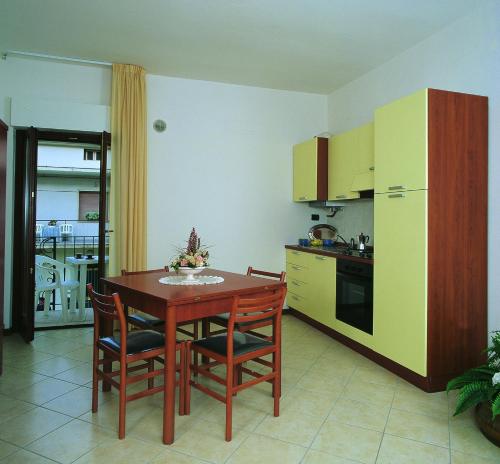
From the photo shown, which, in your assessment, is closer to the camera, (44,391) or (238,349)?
(238,349)

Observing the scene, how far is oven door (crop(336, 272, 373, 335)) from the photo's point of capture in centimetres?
322

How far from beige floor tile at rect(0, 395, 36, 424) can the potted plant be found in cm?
263

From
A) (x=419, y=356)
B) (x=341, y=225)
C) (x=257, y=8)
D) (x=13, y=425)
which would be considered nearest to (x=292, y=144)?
(x=341, y=225)

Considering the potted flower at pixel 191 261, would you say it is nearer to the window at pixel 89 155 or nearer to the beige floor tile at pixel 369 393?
the beige floor tile at pixel 369 393

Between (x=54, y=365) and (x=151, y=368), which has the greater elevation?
(x=151, y=368)

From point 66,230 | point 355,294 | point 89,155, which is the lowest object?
point 355,294

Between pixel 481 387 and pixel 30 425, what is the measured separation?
2628 mm

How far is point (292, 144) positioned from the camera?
4863 millimetres

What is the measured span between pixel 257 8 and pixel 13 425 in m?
3.30

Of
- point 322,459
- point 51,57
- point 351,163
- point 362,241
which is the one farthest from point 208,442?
point 51,57

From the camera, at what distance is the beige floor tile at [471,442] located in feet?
6.31

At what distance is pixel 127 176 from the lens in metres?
3.97

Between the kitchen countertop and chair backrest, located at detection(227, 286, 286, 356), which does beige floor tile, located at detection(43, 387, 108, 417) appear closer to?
chair backrest, located at detection(227, 286, 286, 356)

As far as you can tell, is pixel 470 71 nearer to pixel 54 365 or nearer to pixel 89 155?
pixel 54 365
